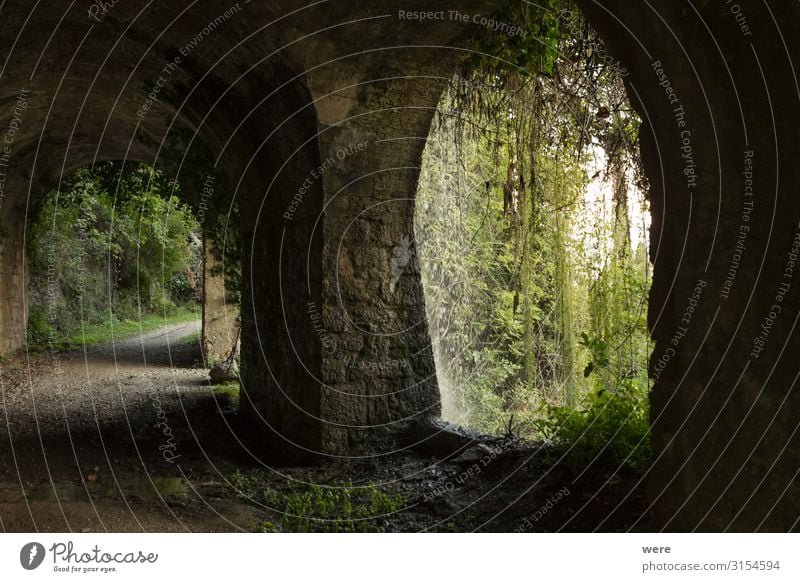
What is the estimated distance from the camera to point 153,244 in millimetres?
23312

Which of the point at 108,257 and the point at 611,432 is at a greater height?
the point at 108,257

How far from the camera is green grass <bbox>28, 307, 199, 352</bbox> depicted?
15000 millimetres

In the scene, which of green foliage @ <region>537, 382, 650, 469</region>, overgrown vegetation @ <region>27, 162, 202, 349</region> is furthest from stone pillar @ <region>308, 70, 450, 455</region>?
overgrown vegetation @ <region>27, 162, 202, 349</region>

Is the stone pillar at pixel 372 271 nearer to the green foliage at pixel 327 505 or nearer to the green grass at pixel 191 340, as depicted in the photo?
the green foliage at pixel 327 505

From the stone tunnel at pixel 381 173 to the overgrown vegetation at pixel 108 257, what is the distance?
9.24 feet

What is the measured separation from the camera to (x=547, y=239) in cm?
789

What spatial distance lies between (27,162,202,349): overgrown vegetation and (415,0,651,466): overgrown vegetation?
14.4 ft

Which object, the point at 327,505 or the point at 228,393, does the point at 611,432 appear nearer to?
the point at 327,505

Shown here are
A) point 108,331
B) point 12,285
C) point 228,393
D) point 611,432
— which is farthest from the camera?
point 108,331

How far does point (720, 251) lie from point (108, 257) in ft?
67.0

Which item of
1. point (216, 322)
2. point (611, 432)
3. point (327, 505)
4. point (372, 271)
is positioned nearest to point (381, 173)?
point (372, 271)

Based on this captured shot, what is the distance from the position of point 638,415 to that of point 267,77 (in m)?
3.58

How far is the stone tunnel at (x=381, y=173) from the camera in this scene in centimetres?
241

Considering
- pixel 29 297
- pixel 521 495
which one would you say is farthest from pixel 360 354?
pixel 29 297
